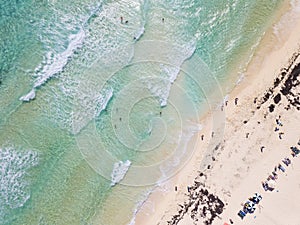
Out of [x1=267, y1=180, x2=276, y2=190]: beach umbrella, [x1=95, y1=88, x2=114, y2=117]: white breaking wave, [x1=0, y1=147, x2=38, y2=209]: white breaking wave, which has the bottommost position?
[x1=0, y1=147, x2=38, y2=209]: white breaking wave

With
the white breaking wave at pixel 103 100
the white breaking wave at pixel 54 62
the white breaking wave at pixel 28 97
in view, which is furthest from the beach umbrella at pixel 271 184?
the white breaking wave at pixel 28 97

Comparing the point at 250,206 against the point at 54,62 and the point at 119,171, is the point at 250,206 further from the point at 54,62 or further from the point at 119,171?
the point at 54,62

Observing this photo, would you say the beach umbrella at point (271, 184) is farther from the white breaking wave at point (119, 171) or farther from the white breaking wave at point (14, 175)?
the white breaking wave at point (14, 175)

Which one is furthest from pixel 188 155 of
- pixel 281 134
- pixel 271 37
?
pixel 271 37

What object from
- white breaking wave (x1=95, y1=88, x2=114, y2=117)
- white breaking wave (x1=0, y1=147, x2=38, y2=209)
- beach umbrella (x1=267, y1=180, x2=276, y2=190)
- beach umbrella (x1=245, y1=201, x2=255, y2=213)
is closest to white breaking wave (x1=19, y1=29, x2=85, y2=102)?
white breaking wave (x1=95, y1=88, x2=114, y2=117)

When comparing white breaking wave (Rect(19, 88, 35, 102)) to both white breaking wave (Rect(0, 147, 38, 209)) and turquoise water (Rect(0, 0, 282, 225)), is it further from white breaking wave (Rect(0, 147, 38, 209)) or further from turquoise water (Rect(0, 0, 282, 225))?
white breaking wave (Rect(0, 147, 38, 209))

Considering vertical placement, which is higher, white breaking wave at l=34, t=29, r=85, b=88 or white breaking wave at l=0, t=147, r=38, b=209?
white breaking wave at l=34, t=29, r=85, b=88

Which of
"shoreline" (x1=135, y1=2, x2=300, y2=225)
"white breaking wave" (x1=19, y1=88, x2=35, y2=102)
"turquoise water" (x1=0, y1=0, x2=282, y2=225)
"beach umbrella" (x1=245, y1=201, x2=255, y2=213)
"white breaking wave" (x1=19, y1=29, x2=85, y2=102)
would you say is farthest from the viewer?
"white breaking wave" (x1=19, y1=29, x2=85, y2=102)
